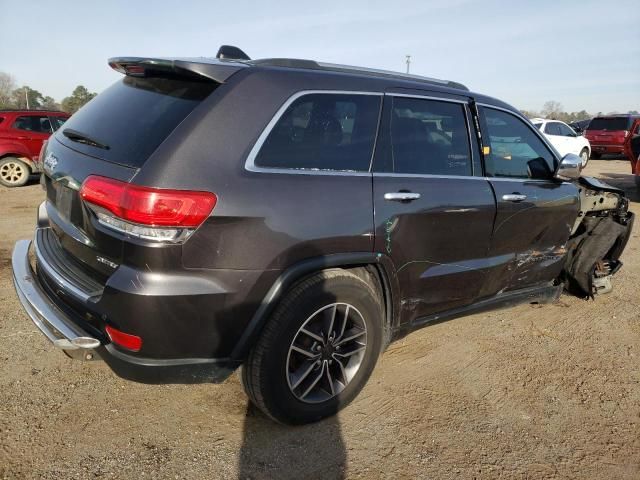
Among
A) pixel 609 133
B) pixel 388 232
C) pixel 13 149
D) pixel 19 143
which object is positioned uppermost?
pixel 609 133

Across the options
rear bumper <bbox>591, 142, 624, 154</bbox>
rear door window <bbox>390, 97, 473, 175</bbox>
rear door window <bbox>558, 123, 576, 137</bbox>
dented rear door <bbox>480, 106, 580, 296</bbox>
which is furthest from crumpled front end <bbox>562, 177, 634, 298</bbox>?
rear bumper <bbox>591, 142, 624, 154</bbox>

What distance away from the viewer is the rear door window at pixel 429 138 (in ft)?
9.56

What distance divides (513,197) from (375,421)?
181 cm

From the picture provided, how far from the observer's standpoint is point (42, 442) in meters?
2.48

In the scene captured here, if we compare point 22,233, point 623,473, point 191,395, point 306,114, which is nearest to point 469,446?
point 623,473

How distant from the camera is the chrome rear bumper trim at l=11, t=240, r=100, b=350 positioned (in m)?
2.25

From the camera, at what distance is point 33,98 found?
4497 cm

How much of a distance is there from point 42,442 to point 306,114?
209cm

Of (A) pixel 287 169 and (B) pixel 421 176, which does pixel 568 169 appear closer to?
(B) pixel 421 176

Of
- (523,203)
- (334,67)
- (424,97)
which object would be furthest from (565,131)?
(334,67)

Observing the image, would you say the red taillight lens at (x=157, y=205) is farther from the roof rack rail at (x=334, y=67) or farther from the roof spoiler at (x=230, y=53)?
the roof spoiler at (x=230, y=53)

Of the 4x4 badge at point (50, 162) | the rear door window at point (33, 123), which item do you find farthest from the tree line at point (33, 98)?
the 4x4 badge at point (50, 162)

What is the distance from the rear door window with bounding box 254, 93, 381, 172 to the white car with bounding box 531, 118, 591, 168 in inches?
629

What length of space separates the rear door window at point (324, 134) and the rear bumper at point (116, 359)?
3.20ft
